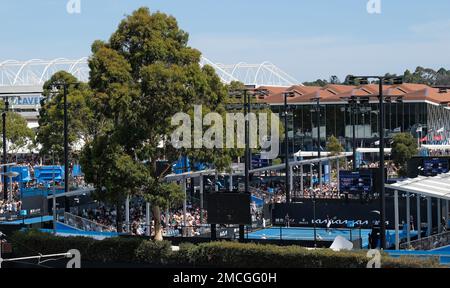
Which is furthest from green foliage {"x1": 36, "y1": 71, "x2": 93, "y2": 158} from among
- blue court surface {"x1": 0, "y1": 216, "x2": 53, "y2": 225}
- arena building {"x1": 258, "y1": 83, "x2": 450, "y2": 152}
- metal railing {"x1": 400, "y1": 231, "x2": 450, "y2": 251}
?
arena building {"x1": 258, "y1": 83, "x2": 450, "y2": 152}

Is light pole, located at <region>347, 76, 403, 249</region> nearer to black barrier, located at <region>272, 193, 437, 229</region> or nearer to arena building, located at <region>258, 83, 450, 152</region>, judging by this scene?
black barrier, located at <region>272, 193, 437, 229</region>

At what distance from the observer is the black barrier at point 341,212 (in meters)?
45.3

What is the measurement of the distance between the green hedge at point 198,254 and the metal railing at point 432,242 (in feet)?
20.4

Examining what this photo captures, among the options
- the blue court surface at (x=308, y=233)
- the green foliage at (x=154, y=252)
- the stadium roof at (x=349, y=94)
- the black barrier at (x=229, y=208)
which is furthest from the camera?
the stadium roof at (x=349, y=94)

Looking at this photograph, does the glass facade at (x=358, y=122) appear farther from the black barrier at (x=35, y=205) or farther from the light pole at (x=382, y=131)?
the light pole at (x=382, y=131)

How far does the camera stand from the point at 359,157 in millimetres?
83188

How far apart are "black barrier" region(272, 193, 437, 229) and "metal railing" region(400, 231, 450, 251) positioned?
1135cm

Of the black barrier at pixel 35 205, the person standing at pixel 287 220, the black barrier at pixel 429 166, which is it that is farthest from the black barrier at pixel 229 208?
the black barrier at pixel 429 166

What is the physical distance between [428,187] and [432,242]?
228 cm

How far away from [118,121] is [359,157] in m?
52.8
